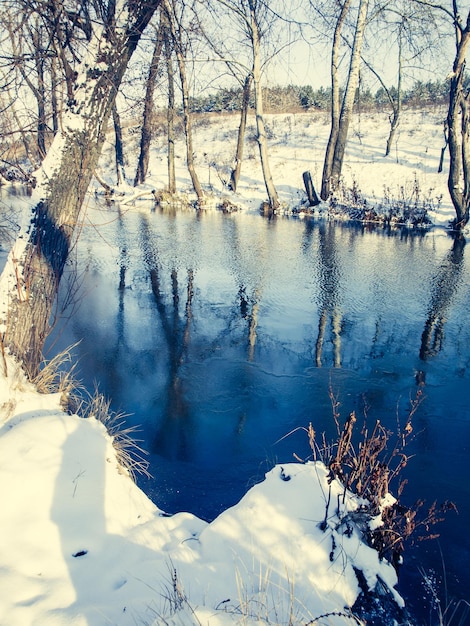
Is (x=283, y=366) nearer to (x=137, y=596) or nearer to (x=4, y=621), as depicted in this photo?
(x=137, y=596)

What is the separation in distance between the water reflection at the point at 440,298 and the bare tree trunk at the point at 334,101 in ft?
22.4

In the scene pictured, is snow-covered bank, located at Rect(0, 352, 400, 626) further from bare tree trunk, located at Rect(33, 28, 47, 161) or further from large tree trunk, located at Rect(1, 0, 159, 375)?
bare tree trunk, located at Rect(33, 28, 47, 161)

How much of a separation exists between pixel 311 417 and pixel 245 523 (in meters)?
1.86

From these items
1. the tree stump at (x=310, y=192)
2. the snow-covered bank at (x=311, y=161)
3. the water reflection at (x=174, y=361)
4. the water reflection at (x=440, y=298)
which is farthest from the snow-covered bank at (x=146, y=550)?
the tree stump at (x=310, y=192)

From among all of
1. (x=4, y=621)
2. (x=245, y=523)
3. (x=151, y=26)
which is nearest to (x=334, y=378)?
(x=245, y=523)

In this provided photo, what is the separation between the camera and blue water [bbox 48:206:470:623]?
3490 millimetres

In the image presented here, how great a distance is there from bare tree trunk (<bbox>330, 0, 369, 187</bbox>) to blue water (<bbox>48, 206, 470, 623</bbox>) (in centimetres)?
678

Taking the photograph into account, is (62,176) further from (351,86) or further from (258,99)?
(351,86)

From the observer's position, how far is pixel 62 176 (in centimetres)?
387

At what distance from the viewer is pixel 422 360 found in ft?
17.7

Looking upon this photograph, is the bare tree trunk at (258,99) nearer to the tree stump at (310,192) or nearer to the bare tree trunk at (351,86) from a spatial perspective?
the tree stump at (310,192)

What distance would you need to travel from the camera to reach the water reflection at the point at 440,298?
580cm

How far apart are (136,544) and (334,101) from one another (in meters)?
17.6

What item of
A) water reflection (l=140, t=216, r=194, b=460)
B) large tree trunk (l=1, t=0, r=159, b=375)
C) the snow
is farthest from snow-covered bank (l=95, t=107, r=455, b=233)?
the snow
